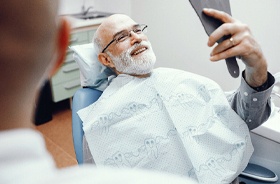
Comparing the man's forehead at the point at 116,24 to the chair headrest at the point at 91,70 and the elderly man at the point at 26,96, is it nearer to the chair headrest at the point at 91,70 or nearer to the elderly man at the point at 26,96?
the chair headrest at the point at 91,70

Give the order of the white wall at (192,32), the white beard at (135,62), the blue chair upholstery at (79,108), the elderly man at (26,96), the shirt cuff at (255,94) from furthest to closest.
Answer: the white wall at (192,32)
the white beard at (135,62)
the blue chair upholstery at (79,108)
the shirt cuff at (255,94)
the elderly man at (26,96)

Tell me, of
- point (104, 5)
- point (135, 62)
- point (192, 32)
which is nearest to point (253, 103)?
point (135, 62)

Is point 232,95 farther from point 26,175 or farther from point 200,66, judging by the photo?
point 26,175

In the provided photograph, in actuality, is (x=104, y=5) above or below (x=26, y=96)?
below

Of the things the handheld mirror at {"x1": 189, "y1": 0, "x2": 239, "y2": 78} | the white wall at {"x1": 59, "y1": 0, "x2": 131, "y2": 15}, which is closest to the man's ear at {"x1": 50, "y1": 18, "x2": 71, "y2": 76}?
the handheld mirror at {"x1": 189, "y1": 0, "x2": 239, "y2": 78}

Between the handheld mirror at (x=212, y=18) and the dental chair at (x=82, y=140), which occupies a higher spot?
the handheld mirror at (x=212, y=18)

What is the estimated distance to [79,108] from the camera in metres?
1.39

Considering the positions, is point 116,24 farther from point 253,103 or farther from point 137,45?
point 253,103

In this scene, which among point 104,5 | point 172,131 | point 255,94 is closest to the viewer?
point 255,94

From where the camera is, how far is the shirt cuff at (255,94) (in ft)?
3.79

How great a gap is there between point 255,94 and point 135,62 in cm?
59

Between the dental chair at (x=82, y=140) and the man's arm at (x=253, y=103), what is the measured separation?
19cm

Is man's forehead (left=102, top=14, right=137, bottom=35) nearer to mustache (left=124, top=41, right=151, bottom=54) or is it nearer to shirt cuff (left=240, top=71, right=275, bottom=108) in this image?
mustache (left=124, top=41, right=151, bottom=54)

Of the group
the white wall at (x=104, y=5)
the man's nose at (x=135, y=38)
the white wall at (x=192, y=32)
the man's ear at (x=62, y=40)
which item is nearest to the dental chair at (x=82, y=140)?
the man's nose at (x=135, y=38)
